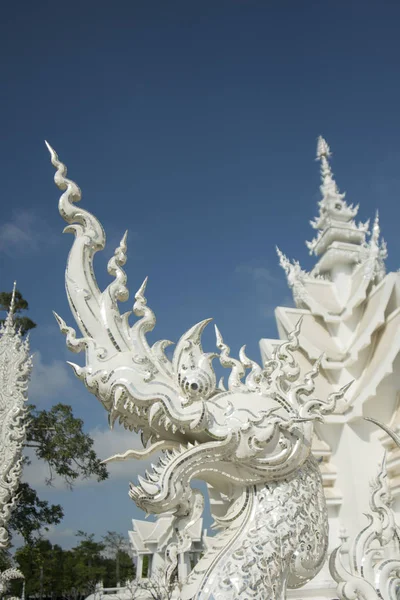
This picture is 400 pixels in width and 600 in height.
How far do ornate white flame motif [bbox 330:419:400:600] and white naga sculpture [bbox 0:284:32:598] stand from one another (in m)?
8.70

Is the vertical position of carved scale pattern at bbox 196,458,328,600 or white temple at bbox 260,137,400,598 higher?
white temple at bbox 260,137,400,598

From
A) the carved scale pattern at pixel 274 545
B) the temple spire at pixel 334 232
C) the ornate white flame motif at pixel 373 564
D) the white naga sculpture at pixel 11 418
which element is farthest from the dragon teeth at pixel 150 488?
the temple spire at pixel 334 232

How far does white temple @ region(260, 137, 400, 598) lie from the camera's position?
10375 millimetres

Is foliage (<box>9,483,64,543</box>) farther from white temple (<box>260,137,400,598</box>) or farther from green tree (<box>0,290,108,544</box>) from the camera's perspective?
white temple (<box>260,137,400,598</box>)

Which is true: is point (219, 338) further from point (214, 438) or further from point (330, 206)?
point (330, 206)

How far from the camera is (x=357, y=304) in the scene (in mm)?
12414

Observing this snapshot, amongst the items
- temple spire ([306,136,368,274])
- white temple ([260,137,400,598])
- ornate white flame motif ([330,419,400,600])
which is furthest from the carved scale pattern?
temple spire ([306,136,368,274])

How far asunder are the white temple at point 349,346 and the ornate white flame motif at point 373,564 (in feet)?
20.3

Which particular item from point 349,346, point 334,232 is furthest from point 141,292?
point 334,232

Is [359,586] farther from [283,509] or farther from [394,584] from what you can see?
[283,509]

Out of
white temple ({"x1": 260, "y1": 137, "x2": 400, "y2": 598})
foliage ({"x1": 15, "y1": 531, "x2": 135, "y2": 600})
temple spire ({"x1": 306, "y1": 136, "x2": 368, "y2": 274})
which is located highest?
temple spire ({"x1": 306, "y1": 136, "x2": 368, "y2": 274})

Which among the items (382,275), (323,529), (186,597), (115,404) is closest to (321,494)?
(323,529)

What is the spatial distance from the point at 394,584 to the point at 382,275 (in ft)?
40.3

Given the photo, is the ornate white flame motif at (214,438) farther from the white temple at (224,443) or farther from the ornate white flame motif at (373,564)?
the ornate white flame motif at (373,564)
